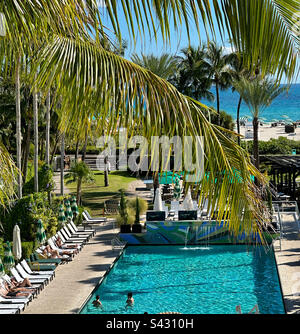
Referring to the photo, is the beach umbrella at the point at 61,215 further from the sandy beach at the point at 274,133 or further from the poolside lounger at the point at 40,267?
the sandy beach at the point at 274,133

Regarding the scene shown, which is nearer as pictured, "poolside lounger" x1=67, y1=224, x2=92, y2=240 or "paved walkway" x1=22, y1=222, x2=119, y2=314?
"paved walkway" x1=22, y1=222, x2=119, y2=314

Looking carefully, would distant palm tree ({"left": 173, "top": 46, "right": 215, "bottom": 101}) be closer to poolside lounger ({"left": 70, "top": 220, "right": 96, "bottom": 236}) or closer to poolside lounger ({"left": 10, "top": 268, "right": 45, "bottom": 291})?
poolside lounger ({"left": 70, "top": 220, "right": 96, "bottom": 236})

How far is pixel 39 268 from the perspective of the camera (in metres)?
16.9

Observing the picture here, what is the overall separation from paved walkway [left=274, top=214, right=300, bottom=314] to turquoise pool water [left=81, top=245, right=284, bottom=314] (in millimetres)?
317

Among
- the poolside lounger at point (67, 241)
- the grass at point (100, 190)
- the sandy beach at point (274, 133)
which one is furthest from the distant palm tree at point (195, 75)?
the sandy beach at point (274, 133)

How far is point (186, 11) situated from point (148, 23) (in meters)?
0.22

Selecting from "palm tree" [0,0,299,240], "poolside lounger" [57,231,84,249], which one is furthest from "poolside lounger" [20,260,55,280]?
"palm tree" [0,0,299,240]

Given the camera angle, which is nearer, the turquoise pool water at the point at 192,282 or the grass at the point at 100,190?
the turquoise pool water at the point at 192,282

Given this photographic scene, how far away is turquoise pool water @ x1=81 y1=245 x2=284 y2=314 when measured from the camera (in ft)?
48.2

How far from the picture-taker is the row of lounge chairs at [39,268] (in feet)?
43.9

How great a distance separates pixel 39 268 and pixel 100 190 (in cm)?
2008

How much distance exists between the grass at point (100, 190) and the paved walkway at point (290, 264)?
10665 millimetres

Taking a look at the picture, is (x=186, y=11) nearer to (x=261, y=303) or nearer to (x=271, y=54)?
(x=271, y=54)

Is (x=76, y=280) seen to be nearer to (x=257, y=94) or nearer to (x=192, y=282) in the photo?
Answer: (x=192, y=282)
